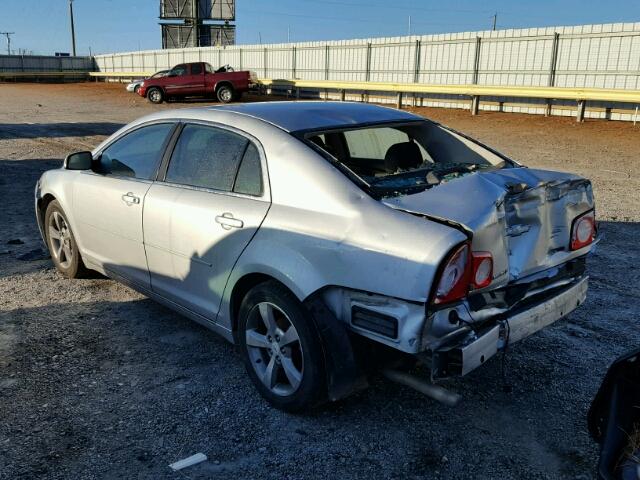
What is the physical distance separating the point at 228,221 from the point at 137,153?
1.42 m

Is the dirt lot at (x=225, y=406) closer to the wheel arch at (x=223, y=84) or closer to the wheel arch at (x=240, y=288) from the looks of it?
the wheel arch at (x=240, y=288)

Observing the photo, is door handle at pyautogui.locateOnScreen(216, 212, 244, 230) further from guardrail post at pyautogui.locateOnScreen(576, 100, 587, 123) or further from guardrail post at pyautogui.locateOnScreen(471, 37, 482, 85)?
guardrail post at pyautogui.locateOnScreen(471, 37, 482, 85)

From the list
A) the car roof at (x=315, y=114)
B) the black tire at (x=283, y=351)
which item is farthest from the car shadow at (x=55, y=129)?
the black tire at (x=283, y=351)

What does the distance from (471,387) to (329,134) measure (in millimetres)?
1752

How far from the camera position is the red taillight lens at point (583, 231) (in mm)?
3463

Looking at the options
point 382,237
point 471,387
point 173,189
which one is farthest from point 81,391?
point 471,387

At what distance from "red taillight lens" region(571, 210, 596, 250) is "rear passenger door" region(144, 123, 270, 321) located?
1729 mm

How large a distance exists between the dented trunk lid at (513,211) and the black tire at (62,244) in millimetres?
3310

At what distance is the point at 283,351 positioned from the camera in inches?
131

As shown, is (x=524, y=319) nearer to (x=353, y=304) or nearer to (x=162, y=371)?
(x=353, y=304)

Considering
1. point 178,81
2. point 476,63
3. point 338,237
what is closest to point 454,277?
point 338,237

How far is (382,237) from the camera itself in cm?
285

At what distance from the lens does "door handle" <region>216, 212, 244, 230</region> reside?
11.4 ft

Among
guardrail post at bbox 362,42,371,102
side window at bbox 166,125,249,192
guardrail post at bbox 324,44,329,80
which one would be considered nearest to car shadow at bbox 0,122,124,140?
guardrail post at bbox 362,42,371,102
